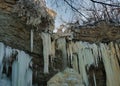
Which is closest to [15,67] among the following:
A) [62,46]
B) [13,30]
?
[13,30]

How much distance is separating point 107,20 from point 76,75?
331 cm

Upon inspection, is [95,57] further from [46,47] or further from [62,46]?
[46,47]

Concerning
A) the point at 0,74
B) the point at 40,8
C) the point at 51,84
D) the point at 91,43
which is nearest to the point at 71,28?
the point at 91,43

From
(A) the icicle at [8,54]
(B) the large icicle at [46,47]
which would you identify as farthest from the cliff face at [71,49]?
(A) the icicle at [8,54]

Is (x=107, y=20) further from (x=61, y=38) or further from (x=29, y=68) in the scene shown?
(x=29, y=68)

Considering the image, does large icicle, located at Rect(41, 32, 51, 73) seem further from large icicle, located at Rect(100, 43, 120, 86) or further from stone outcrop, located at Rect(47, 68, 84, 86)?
large icicle, located at Rect(100, 43, 120, 86)

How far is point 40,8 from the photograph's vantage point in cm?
763

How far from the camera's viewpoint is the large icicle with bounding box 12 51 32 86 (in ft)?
21.6

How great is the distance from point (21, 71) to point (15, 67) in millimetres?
186

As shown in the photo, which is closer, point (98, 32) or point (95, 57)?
point (95, 57)

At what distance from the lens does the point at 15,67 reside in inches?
265

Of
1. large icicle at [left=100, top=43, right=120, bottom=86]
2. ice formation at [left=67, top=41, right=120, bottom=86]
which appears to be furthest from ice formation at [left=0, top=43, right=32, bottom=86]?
large icicle at [left=100, top=43, right=120, bottom=86]

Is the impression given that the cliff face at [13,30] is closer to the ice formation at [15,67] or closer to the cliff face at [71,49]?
the cliff face at [71,49]

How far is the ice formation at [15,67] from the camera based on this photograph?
255 inches
